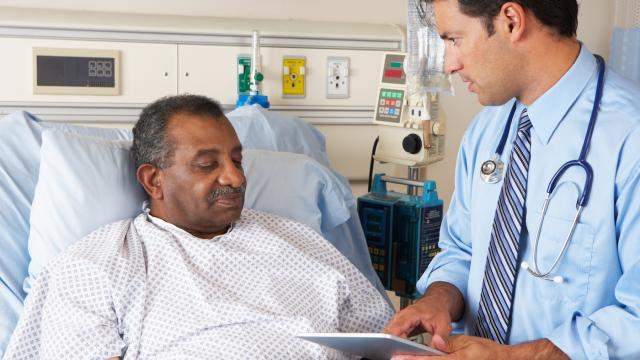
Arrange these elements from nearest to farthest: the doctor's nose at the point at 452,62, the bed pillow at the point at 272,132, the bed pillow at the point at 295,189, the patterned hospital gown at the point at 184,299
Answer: the doctor's nose at the point at 452,62 < the patterned hospital gown at the point at 184,299 < the bed pillow at the point at 295,189 < the bed pillow at the point at 272,132

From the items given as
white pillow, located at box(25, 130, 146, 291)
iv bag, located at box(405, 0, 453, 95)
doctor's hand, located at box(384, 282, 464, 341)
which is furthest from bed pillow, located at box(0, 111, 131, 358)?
iv bag, located at box(405, 0, 453, 95)

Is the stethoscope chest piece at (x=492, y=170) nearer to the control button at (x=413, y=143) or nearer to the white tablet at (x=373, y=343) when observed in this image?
the white tablet at (x=373, y=343)

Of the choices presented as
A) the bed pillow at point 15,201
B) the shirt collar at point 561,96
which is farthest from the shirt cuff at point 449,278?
the bed pillow at point 15,201

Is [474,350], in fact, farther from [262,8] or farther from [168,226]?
[262,8]

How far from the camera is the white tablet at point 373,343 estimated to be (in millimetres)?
1381

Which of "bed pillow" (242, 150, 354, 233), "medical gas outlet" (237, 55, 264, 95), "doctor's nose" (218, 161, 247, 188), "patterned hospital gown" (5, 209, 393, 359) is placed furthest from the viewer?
"medical gas outlet" (237, 55, 264, 95)

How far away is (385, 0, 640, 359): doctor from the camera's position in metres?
1.44

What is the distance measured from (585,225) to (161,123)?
1.06m

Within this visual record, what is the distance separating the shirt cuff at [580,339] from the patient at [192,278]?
0.58 m

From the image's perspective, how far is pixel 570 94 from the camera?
154 centimetres

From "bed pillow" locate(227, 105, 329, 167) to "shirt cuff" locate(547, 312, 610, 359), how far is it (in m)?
1.23

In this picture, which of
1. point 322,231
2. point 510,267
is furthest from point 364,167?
point 510,267

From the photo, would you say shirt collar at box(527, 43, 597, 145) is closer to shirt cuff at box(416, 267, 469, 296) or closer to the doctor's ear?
the doctor's ear

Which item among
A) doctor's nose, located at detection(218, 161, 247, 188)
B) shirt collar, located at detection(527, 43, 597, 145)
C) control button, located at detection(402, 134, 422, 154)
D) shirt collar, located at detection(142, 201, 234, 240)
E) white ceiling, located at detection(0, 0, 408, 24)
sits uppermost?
white ceiling, located at detection(0, 0, 408, 24)
